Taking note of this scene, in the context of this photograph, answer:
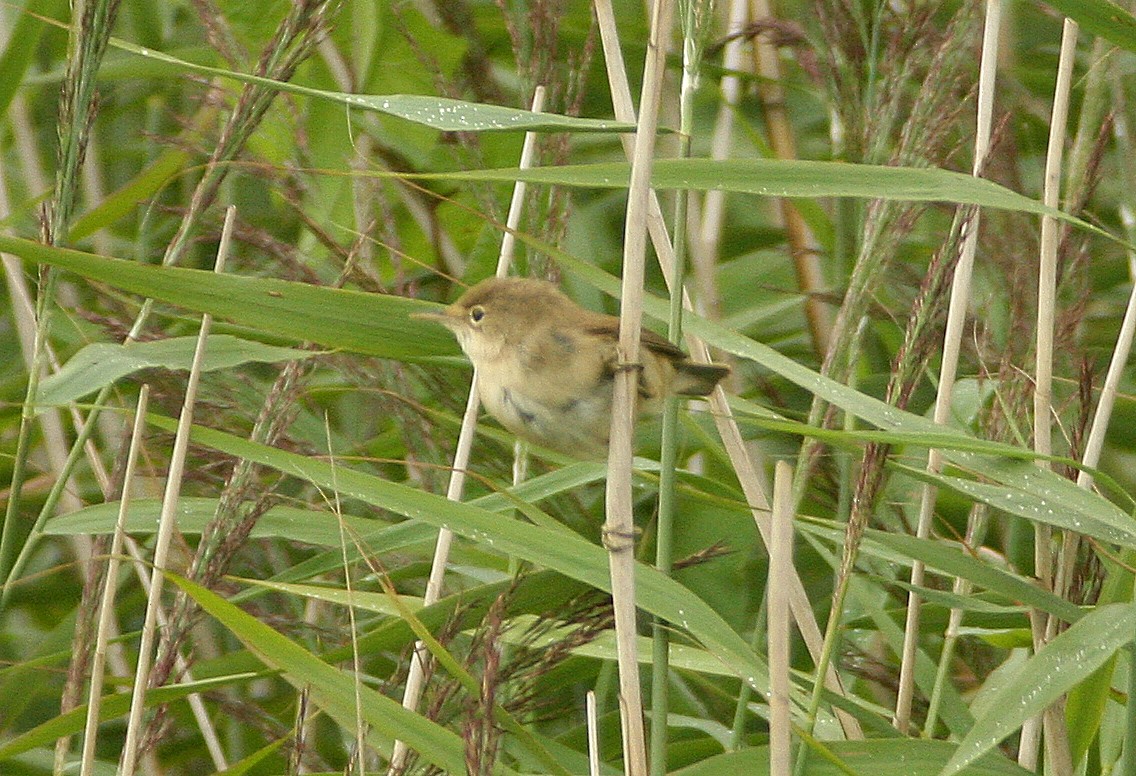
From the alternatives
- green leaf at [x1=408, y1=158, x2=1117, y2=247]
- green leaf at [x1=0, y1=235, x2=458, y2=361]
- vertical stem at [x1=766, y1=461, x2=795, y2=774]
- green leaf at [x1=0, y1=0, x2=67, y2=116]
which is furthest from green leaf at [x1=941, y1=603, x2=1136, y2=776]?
green leaf at [x1=0, y1=0, x2=67, y2=116]

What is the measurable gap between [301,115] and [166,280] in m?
1.09

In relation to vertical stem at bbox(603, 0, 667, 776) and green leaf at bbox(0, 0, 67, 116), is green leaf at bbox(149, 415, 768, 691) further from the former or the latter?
green leaf at bbox(0, 0, 67, 116)

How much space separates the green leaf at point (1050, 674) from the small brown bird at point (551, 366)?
0.58 metres

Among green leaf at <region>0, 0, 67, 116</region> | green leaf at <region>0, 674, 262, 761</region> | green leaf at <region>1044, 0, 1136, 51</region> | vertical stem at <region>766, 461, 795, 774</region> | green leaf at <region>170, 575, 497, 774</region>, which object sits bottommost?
green leaf at <region>0, 674, 262, 761</region>

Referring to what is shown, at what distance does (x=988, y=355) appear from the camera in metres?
2.05

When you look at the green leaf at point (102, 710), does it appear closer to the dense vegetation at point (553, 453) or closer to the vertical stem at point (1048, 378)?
the dense vegetation at point (553, 453)

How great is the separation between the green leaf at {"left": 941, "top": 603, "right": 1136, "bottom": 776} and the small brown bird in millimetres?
581

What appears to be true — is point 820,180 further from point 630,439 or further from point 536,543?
point 536,543

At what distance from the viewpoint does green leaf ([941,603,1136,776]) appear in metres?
1.26

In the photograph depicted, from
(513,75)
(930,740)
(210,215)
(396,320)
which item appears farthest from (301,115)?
(930,740)

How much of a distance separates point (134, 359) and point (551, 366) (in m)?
0.55

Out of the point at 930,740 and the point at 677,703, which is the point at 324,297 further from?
the point at 677,703

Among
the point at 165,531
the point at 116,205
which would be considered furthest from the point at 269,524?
the point at 116,205

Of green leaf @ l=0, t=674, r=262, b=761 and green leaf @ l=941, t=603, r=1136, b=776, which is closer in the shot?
green leaf @ l=941, t=603, r=1136, b=776
